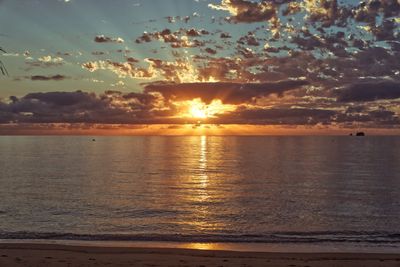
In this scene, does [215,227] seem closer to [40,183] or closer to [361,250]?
[361,250]

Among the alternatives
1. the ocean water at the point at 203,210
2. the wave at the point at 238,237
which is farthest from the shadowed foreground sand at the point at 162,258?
the ocean water at the point at 203,210

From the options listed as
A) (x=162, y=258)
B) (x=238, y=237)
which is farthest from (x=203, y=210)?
(x=162, y=258)

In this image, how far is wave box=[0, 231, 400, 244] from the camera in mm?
30578

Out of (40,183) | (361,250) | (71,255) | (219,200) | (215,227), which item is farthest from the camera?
(40,183)

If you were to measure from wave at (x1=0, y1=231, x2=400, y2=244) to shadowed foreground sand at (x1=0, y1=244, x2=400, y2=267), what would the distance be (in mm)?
4829

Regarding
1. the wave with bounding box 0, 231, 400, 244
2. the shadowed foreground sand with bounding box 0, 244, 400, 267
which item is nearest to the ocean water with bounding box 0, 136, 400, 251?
the wave with bounding box 0, 231, 400, 244

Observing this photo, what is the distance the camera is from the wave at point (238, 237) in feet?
100

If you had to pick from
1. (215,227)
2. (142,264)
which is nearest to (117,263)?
(142,264)

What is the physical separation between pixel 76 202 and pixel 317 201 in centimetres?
2867

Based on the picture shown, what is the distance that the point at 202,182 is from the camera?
70.5 m

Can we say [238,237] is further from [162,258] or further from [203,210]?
[203,210]

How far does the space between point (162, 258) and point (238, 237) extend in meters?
10.1

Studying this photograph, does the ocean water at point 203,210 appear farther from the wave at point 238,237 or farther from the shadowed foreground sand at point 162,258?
the shadowed foreground sand at point 162,258

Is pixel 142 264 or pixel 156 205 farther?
pixel 156 205
